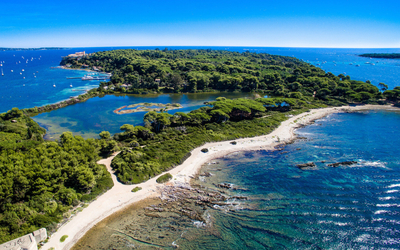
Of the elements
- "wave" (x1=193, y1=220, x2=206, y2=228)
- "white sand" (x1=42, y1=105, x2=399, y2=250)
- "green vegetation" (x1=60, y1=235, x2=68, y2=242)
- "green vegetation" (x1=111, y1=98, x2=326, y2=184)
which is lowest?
"wave" (x1=193, y1=220, x2=206, y2=228)

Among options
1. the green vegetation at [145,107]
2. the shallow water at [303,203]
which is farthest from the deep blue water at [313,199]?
the green vegetation at [145,107]

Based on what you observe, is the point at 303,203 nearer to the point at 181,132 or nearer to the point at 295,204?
the point at 295,204

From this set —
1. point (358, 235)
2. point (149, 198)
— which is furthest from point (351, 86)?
point (149, 198)

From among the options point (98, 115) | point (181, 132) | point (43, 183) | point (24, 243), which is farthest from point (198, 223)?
point (98, 115)

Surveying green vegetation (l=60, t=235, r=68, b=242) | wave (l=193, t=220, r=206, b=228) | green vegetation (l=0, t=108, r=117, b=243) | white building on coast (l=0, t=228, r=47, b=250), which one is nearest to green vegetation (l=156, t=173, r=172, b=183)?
green vegetation (l=0, t=108, r=117, b=243)

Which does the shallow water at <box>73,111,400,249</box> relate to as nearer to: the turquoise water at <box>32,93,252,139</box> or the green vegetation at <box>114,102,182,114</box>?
the turquoise water at <box>32,93,252,139</box>

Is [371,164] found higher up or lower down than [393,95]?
lower down
